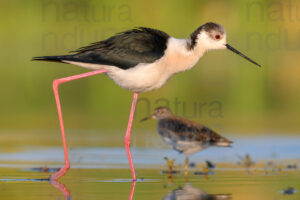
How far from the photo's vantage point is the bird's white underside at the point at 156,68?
1010 centimetres

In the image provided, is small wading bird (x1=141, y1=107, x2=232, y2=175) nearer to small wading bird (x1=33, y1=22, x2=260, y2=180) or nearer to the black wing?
small wading bird (x1=33, y1=22, x2=260, y2=180)

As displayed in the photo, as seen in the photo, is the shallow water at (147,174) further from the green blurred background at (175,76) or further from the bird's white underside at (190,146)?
the green blurred background at (175,76)

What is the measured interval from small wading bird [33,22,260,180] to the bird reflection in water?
1.45 metres

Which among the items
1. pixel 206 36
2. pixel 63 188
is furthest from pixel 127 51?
pixel 63 188

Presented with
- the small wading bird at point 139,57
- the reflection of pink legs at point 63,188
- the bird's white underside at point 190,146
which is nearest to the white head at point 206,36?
the small wading bird at point 139,57

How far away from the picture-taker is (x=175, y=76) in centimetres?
2412

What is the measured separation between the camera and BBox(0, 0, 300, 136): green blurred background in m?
18.4

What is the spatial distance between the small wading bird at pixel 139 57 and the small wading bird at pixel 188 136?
1.59 meters

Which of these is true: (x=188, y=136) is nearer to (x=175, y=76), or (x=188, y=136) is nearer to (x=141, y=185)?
(x=141, y=185)

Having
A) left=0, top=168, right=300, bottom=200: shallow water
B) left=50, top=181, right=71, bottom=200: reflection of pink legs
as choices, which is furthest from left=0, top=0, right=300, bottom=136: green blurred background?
left=50, top=181, right=71, bottom=200: reflection of pink legs

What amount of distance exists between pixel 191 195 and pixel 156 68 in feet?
7.76

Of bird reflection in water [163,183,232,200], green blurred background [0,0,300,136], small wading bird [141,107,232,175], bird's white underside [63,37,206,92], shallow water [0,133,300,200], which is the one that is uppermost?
green blurred background [0,0,300,136]

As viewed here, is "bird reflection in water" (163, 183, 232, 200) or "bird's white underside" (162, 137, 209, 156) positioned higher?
"bird's white underside" (162, 137, 209, 156)

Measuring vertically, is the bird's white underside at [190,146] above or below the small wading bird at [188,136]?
below
